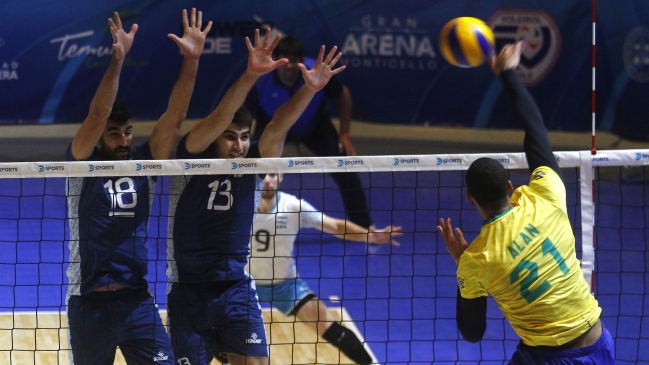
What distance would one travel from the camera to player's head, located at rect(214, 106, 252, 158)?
487 cm

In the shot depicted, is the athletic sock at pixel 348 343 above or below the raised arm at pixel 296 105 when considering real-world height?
below

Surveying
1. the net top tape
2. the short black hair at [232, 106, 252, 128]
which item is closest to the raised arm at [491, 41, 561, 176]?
the net top tape

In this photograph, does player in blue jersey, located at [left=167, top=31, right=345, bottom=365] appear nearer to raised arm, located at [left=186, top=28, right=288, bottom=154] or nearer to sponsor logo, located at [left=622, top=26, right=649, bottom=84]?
raised arm, located at [left=186, top=28, right=288, bottom=154]

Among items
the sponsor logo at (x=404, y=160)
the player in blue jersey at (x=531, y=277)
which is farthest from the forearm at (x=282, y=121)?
the player in blue jersey at (x=531, y=277)

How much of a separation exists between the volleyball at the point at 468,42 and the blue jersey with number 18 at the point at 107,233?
1962 millimetres

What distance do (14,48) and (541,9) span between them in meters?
8.76

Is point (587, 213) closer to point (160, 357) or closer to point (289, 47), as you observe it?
point (160, 357)

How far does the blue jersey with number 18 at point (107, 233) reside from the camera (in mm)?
4645

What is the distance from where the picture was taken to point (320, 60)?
4.73m

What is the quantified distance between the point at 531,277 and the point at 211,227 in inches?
80.5

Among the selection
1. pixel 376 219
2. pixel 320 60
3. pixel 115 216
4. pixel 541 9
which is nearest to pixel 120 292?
pixel 115 216

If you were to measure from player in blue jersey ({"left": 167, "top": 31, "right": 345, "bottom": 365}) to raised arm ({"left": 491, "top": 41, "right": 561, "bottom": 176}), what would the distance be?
3.75 feet

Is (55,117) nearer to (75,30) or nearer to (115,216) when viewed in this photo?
(75,30)

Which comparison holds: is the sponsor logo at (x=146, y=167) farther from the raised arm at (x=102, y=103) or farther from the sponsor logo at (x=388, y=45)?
the sponsor logo at (x=388, y=45)
